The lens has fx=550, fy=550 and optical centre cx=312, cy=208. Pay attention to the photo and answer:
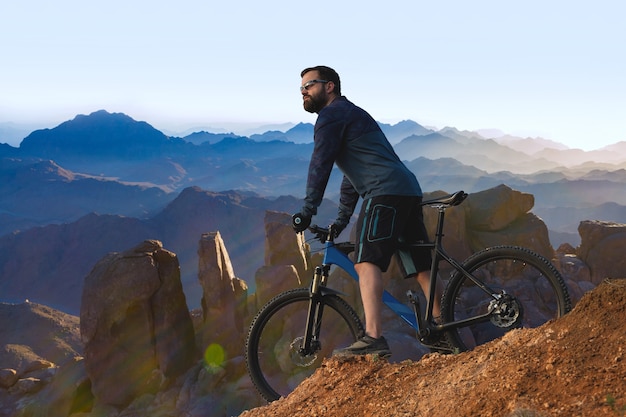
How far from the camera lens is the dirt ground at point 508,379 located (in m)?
3.06

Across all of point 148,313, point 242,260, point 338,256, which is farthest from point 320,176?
point 242,260

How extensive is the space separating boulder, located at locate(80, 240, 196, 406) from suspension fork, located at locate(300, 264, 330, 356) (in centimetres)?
3793

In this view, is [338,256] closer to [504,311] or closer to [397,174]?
[397,174]

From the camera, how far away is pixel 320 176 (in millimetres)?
4633

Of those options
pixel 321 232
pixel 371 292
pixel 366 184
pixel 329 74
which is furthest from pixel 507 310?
pixel 329 74

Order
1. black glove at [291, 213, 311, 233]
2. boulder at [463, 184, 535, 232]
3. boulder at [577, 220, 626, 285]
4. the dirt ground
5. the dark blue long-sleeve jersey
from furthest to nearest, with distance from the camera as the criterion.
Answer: boulder at [577, 220, 626, 285] < boulder at [463, 184, 535, 232] < the dark blue long-sleeve jersey < black glove at [291, 213, 311, 233] < the dirt ground

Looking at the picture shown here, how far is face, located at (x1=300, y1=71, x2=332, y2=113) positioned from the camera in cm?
482

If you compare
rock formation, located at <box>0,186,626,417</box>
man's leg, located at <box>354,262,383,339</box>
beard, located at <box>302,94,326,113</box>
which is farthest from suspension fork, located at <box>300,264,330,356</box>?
rock formation, located at <box>0,186,626,417</box>

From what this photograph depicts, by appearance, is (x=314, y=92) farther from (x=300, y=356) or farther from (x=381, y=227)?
(x=300, y=356)

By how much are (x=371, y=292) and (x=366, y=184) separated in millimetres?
918

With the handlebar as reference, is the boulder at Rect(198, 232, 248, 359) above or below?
below

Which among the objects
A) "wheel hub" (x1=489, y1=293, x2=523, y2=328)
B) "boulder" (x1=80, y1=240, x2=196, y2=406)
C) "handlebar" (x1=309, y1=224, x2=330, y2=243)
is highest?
"handlebar" (x1=309, y1=224, x2=330, y2=243)

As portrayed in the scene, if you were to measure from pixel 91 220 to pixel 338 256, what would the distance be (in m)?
165

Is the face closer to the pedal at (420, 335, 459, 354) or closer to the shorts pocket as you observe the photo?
the shorts pocket
